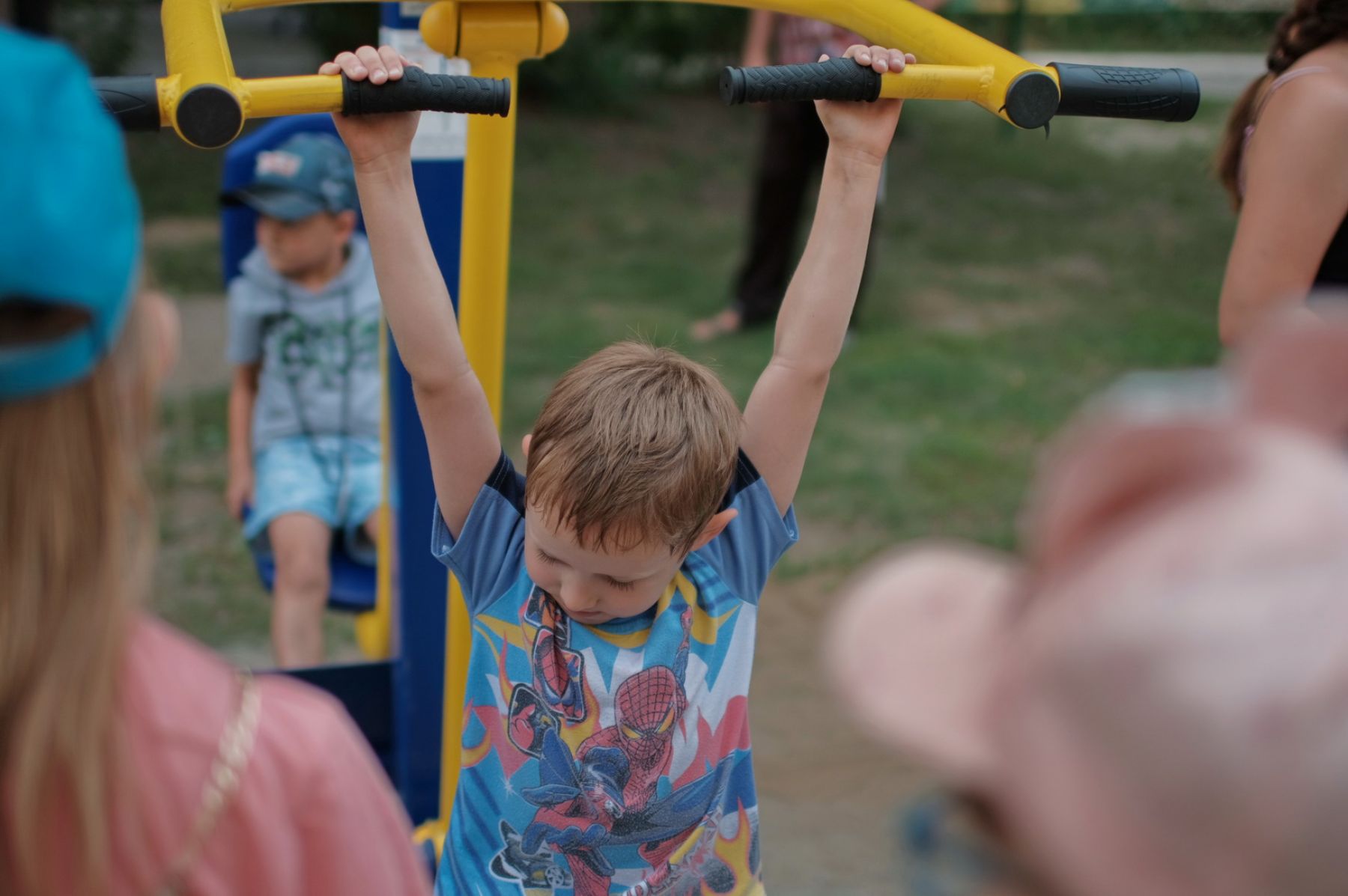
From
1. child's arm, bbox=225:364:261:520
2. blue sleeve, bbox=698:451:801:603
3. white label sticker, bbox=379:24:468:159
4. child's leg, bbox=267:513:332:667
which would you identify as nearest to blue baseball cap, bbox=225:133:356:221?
child's arm, bbox=225:364:261:520

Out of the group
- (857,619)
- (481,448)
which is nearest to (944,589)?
(857,619)

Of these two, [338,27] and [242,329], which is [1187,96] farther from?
[338,27]

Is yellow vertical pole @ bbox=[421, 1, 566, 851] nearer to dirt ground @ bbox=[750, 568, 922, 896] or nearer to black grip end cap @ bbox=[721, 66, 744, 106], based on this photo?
black grip end cap @ bbox=[721, 66, 744, 106]

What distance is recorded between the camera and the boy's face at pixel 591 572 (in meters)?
1.39

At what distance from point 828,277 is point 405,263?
0.47m

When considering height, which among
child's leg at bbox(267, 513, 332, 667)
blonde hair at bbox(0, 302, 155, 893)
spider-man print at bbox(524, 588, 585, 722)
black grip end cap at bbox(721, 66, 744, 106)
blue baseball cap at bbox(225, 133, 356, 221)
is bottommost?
child's leg at bbox(267, 513, 332, 667)

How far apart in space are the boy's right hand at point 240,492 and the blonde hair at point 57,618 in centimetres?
204

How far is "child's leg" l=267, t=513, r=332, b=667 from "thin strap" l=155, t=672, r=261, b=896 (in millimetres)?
1799

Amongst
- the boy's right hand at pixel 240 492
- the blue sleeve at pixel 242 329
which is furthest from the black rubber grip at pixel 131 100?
the boy's right hand at pixel 240 492

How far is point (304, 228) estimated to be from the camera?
8.89 ft

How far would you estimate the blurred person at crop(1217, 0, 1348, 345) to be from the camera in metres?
1.69

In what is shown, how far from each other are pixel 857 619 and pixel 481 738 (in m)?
0.87

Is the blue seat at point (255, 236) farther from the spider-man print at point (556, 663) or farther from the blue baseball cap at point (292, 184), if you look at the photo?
the spider-man print at point (556, 663)

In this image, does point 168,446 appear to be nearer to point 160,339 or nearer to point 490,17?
point 490,17
